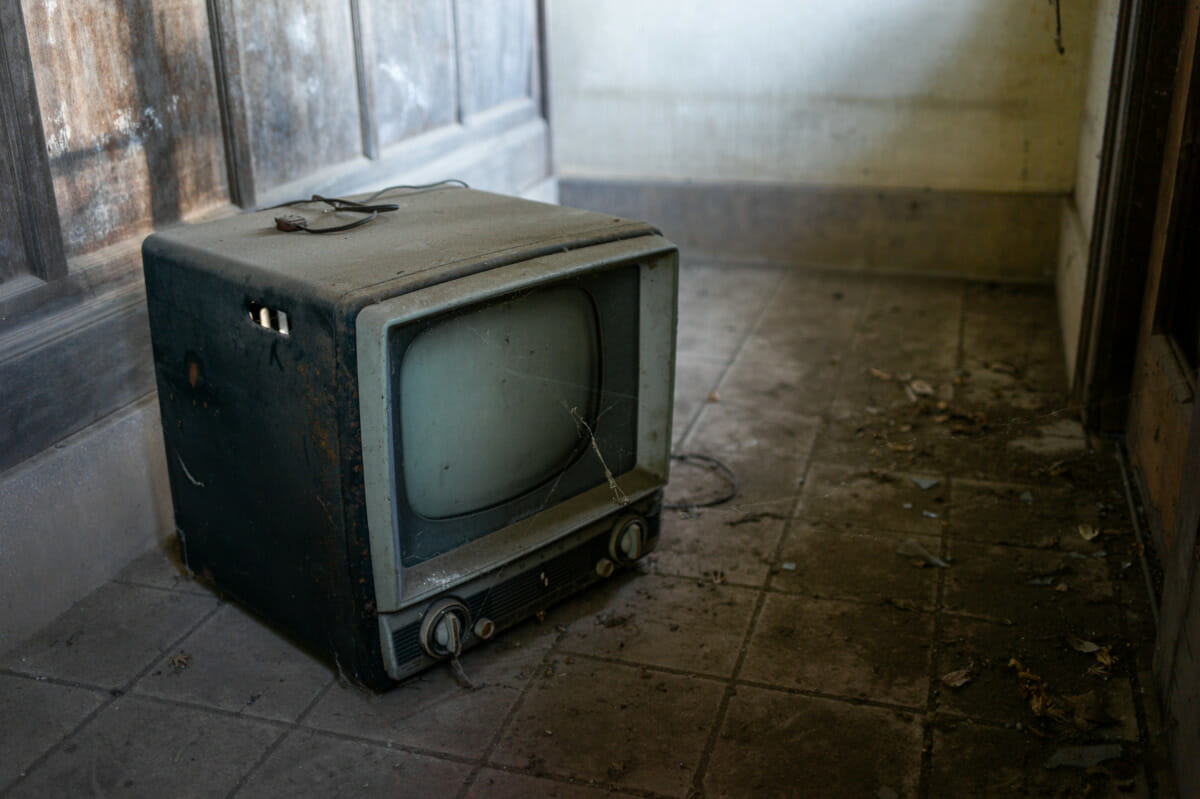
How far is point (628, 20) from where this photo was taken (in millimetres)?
5738

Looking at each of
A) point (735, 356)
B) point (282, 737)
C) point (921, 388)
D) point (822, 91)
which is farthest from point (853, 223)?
point (282, 737)

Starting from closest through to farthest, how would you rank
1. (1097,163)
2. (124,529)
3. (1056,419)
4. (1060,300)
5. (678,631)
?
(678,631) → (124,529) → (1056,419) → (1097,163) → (1060,300)

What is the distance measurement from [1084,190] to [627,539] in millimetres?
2961

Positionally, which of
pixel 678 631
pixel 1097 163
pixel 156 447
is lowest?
pixel 678 631

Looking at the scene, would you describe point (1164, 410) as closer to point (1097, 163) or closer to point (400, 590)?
point (1097, 163)

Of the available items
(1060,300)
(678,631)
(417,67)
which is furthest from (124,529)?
(1060,300)

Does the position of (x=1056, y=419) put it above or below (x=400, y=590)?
below

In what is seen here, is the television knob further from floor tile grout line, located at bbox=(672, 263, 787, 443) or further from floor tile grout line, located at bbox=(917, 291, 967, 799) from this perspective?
floor tile grout line, located at bbox=(672, 263, 787, 443)

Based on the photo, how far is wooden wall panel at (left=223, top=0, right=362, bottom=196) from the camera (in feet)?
11.8

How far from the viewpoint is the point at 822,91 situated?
553cm

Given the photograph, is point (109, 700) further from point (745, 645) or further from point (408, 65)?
point (408, 65)

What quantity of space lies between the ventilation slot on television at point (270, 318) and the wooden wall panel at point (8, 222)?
77 cm

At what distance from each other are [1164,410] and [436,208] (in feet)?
6.88

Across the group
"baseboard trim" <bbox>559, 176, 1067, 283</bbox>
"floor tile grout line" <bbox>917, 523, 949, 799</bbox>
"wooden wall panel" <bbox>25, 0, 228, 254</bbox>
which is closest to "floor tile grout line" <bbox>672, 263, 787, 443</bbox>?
"baseboard trim" <bbox>559, 176, 1067, 283</bbox>
